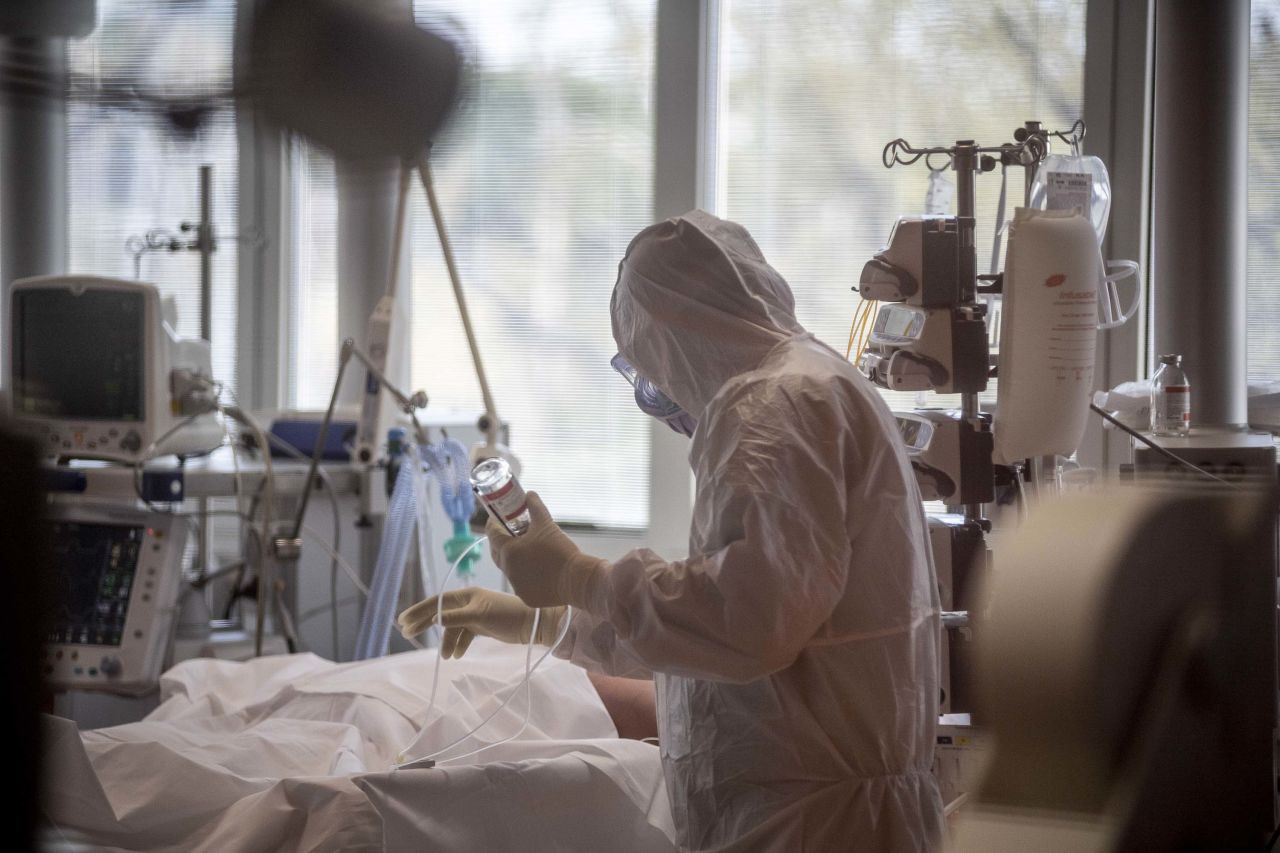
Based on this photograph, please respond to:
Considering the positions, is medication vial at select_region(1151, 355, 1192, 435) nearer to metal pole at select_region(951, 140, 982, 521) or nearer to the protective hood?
metal pole at select_region(951, 140, 982, 521)

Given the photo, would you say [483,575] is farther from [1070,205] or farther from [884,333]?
[1070,205]

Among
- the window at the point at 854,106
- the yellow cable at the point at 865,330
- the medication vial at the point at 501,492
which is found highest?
the window at the point at 854,106

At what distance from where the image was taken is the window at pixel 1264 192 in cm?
371

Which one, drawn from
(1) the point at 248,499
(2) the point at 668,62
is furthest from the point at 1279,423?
(1) the point at 248,499

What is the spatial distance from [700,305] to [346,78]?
97cm

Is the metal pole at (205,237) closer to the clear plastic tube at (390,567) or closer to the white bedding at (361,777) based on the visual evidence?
the clear plastic tube at (390,567)

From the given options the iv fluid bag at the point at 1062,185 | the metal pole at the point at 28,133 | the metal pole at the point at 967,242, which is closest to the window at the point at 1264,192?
the iv fluid bag at the point at 1062,185

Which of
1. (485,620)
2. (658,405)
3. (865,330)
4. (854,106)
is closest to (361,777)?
(485,620)

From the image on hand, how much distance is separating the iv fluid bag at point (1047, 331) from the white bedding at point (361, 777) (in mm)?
971

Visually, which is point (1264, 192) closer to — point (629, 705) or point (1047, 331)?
point (1047, 331)

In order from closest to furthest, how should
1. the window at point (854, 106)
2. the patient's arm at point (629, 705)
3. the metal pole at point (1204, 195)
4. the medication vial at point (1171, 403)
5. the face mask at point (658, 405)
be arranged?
the face mask at point (658, 405) → the patient's arm at point (629, 705) → the medication vial at point (1171, 403) → the metal pole at point (1204, 195) → the window at point (854, 106)

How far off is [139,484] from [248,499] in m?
0.93

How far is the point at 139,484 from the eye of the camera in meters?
2.84

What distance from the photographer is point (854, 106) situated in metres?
4.10
